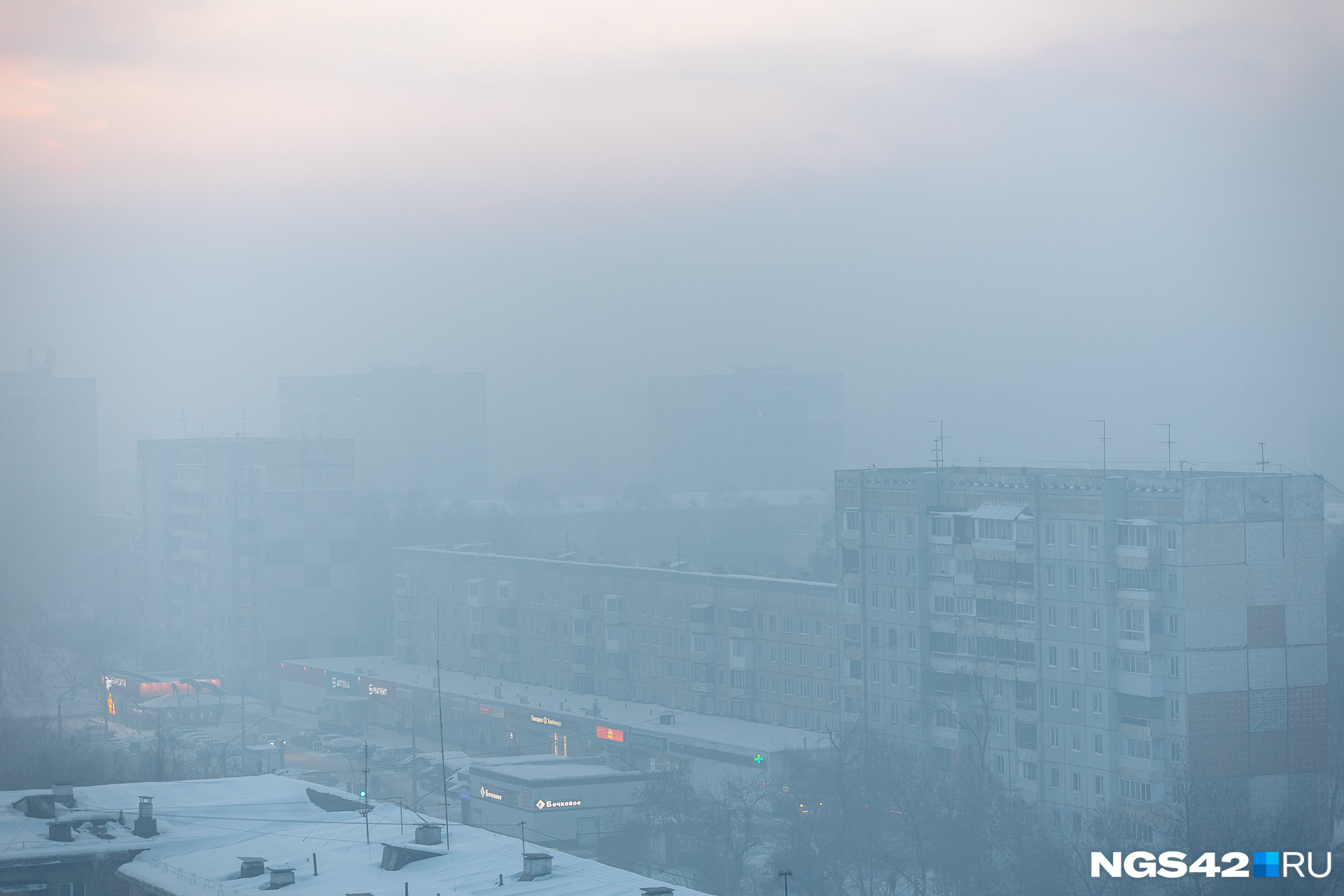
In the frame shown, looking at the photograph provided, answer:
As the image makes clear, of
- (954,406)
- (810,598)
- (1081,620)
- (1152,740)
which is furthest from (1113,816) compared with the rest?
(954,406)

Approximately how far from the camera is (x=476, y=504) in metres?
68.8

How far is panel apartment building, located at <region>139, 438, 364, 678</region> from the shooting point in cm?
3991

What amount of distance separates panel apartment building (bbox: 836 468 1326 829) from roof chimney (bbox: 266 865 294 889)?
1207 cm

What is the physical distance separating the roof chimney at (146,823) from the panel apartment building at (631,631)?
13814 millimetres

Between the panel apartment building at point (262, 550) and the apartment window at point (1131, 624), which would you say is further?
the panel apartment building at point (262, 550)

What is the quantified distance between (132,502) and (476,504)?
2806cm

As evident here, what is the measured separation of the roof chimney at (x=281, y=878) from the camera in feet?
43.2

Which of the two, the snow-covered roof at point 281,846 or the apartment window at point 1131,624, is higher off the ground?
the apartment window at point 1131,624

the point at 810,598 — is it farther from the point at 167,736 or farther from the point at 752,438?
the point at 752,438

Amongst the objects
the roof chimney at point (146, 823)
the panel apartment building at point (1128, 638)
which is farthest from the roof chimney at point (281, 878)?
the panel apartment building at point (1128, 638)

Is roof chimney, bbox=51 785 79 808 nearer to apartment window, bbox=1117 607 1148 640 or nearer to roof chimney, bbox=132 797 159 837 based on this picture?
roof chimney, bbox=132 797 159 837

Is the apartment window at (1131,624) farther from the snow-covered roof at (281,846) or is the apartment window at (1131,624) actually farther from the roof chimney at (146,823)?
the roof chimney at (146,823)

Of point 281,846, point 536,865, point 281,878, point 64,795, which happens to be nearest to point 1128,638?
point 536,865

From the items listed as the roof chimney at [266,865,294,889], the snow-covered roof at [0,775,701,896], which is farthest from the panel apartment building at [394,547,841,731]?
the roof chimney at [266,865,294,889]
